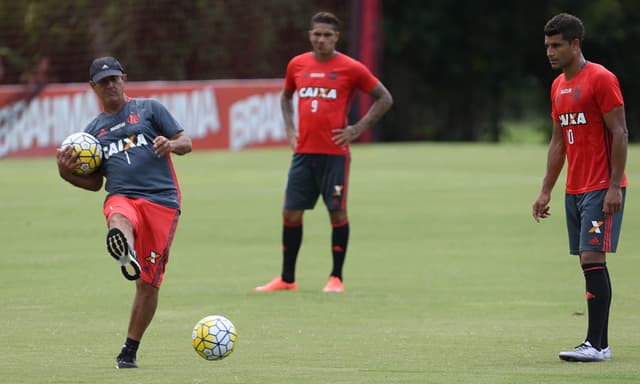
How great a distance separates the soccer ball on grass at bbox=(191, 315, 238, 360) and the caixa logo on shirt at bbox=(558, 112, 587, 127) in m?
2.59

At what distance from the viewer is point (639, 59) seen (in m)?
44.2

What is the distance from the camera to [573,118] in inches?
342

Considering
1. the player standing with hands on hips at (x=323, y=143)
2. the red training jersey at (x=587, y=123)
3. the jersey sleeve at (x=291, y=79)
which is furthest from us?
the jersey sleeve at (x=291, y=79)

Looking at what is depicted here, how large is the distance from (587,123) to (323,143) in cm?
416

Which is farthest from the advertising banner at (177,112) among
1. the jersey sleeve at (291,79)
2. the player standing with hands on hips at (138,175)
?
the player standing with hands on hips at (138,175)

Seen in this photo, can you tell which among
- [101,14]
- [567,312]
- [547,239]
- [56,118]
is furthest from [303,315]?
[101,14]

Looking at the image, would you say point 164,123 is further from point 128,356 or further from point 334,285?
point 334,285

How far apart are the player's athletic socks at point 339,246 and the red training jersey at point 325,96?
0.70 m

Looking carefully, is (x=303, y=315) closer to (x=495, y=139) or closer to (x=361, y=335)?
(x=361, y=335)

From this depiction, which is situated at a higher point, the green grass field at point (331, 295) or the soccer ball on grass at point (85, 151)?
the soccer ball on grass at point (85, 151)

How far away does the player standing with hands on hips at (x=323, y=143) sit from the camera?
40.7 ft

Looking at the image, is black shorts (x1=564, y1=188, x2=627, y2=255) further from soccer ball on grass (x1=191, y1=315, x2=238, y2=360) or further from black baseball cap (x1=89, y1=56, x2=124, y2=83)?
black baseball cap (x1=89, y1=56, x2=124, y2=83)

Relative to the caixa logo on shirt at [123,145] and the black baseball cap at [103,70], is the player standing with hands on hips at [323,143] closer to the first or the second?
the caixa logo on shirt at [123,145]

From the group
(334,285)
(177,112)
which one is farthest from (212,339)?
(177,112)
